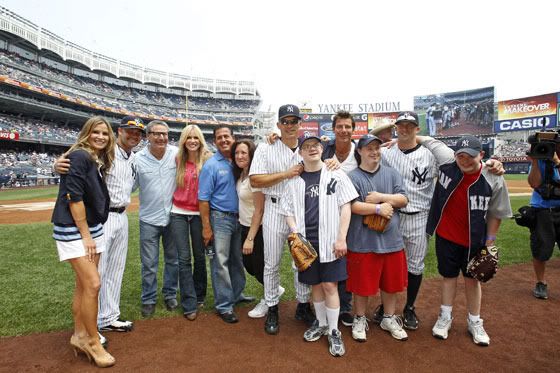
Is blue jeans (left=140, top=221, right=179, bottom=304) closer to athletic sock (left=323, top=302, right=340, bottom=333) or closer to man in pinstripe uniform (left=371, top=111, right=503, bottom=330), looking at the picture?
athletic sock (left=323, top=302, right=340, bottom=333)

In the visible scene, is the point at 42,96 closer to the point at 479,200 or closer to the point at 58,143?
the point at 58,143

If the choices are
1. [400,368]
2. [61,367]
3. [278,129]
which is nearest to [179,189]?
[278,129]

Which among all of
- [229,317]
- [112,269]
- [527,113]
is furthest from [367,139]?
[527,113]

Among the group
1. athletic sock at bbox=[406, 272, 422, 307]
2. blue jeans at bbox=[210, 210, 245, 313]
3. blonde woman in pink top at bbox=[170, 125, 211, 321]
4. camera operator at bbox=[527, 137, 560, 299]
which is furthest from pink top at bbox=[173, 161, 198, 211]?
camera operator at bbox=[527, 137, 560, 299]

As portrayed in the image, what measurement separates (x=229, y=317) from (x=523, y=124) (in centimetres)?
4211

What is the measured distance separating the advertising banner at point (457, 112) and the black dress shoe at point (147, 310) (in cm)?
4587

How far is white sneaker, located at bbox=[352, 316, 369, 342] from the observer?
3.29m

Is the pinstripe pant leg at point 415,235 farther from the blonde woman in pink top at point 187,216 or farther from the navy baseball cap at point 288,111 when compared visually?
the blonde woman in pink top at point 187,216

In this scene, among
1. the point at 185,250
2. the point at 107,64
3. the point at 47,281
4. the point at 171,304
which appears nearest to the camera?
the point at 185,250

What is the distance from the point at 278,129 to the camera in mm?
3617

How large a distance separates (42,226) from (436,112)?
46579 mm

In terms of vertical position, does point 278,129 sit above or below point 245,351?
above

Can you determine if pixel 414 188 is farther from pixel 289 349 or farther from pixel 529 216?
pixel 529 216

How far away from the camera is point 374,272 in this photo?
10.8ft
